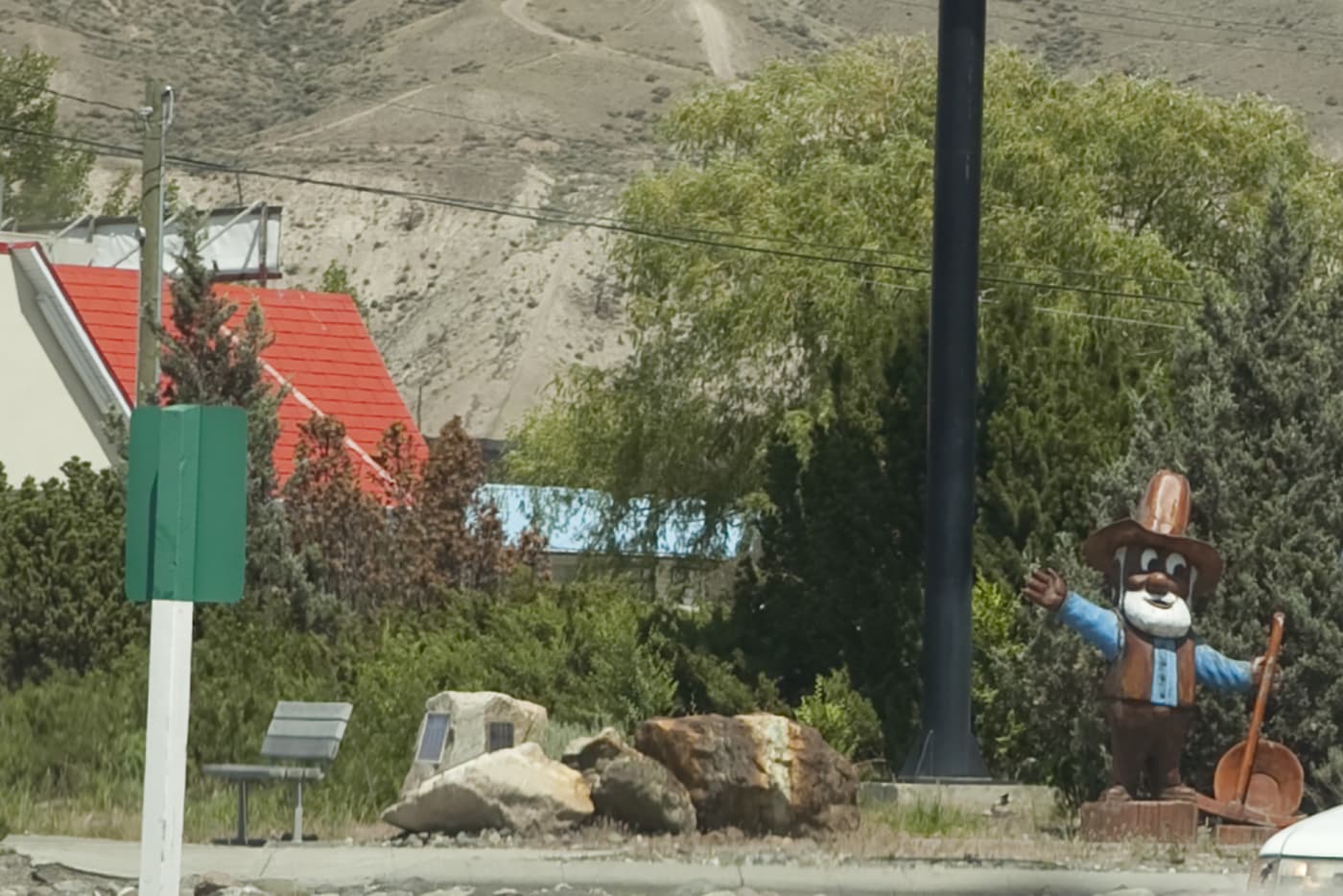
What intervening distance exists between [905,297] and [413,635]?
10.3 metres

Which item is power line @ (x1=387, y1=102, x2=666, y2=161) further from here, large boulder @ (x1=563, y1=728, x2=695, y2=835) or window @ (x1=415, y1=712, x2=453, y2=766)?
large boulder @ (x1=563, y1=728, x2=695, y2=835)

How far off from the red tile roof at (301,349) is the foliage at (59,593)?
10526mm

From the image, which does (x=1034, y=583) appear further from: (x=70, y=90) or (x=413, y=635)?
(x=70, y=90)

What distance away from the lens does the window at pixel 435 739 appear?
655 inches

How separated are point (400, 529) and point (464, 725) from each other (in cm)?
869

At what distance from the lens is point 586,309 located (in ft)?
303

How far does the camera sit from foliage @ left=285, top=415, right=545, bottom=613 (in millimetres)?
24359

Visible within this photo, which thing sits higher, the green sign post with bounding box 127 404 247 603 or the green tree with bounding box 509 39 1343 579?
the green tree with bounding box 509 39 1343 579

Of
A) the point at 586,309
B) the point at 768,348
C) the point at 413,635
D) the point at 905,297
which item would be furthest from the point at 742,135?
the point at 586,309

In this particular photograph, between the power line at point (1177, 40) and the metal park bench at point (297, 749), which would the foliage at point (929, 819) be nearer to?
the metal park bench at point (297, 749)

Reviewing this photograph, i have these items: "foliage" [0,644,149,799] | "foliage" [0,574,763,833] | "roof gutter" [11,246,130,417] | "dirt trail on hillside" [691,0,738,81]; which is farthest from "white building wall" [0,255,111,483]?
"dirt trail on hillside" [691,0,738,81]

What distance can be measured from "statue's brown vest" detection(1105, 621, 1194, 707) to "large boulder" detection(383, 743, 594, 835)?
136 inches

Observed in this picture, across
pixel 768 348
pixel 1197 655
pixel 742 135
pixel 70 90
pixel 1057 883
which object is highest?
pixel 70 90

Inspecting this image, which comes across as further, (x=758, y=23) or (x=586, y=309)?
(x=758, y=23)
